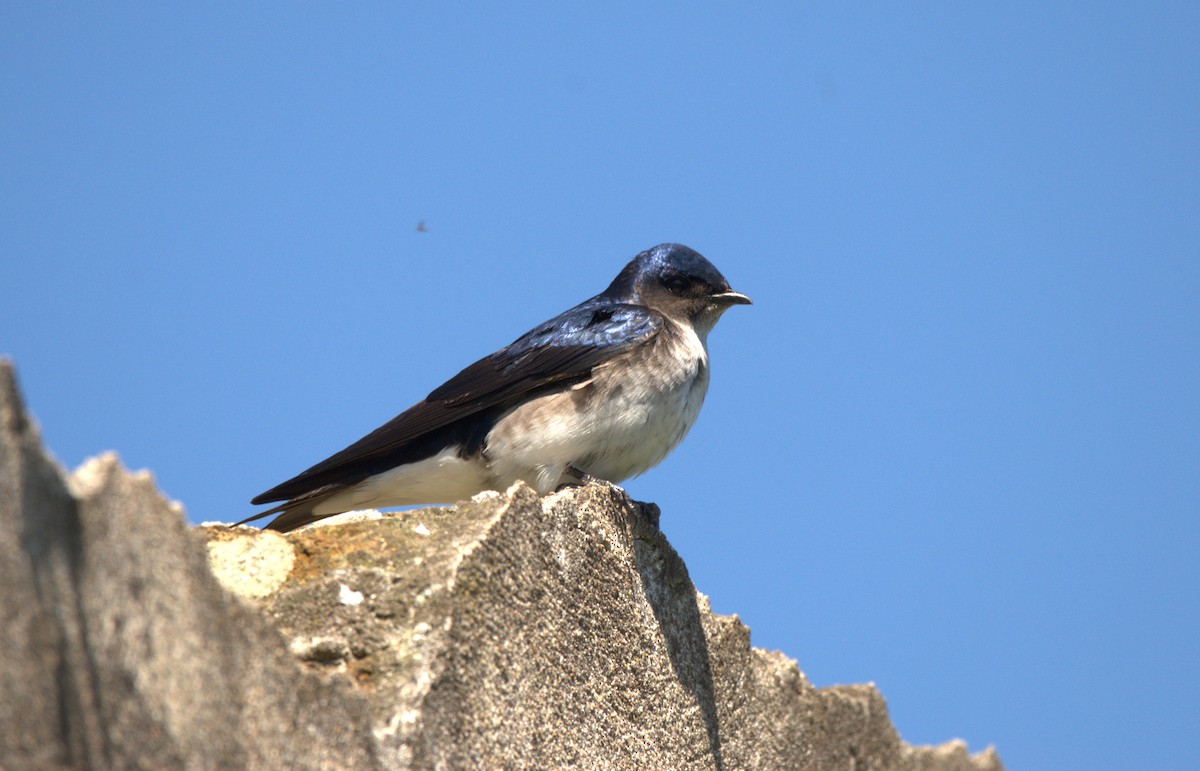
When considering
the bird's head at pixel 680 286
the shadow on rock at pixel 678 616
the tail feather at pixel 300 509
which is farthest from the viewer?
the bird's head at pixel 680 286

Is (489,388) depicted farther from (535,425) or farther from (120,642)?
(120,642)

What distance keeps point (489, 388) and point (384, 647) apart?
318 cm

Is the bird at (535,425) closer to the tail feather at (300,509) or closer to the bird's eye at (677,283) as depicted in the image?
the tail feather at (300,509)

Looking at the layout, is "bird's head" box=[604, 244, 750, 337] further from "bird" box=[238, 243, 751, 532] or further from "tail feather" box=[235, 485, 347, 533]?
"tail feather" box=[235, 485, 347, 533]

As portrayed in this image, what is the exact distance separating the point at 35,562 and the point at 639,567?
2562mm

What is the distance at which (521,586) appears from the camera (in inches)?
140

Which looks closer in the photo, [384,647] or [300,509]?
[384,647]

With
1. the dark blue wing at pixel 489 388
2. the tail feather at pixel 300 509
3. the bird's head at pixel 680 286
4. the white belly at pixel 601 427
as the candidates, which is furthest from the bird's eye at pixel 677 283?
the tail feather at pixel 300 509

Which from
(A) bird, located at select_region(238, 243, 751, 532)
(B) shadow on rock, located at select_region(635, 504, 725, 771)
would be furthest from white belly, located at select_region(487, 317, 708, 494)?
(B) shadow on rock, located at select_region(635, 504, 725, 771)

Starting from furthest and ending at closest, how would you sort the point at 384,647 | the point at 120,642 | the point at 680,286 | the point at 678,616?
the point at 680,286 < the point at 678,616 < the point at 384,647 < the point at 120,642

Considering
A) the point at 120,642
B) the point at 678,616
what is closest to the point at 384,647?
the point at 120,642

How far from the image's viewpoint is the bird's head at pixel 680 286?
7504 millimetres

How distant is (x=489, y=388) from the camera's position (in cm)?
630

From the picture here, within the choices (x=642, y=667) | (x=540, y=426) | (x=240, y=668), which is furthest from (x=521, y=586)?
(x=540, y=426)
